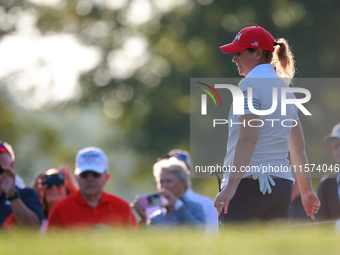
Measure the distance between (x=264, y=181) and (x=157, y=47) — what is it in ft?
69.3

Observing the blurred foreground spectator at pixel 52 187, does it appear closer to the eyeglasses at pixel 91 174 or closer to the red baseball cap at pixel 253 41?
the eyeglasses at pixel 91 174

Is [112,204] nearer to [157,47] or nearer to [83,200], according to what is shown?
[83,200]

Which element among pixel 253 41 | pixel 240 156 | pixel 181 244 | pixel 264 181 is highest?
pixel 253 41

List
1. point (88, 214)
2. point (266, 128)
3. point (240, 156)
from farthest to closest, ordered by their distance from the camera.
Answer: point (88, 214), point (266, 128), point (240, 156)

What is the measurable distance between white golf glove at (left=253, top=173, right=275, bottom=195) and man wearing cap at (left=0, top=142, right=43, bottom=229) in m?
3.10

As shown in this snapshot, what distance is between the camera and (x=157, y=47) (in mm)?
26531

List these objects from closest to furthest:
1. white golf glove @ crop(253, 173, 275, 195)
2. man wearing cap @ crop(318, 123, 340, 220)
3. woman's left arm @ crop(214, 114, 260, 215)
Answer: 1. woman's left arm @ crop(214, 114, 260, 215)
2. white golf glove @ crop(253, 173, 275, 195)
3. man wearing cap @ crop(318, 123, 340, 220)

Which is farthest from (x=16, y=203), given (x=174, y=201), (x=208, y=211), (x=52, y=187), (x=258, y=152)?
(x=258, y=152)

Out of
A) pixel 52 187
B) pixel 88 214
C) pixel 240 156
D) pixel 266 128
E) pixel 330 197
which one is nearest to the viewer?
pixel 240 156

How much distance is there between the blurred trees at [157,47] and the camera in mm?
23875

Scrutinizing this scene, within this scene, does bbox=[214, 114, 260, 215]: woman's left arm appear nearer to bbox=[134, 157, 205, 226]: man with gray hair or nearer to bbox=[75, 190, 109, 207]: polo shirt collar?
bbox=[134, 157, 205, 226]: man with gray hair

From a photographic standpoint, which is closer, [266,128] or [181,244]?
[181,244]

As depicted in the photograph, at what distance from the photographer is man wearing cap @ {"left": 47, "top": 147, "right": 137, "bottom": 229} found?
316 inches

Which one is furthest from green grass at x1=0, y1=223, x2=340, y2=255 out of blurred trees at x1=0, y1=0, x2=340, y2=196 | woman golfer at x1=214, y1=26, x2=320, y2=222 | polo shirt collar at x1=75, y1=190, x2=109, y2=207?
blurred trees at x1=0, y1=0, x2=340, y2=196
